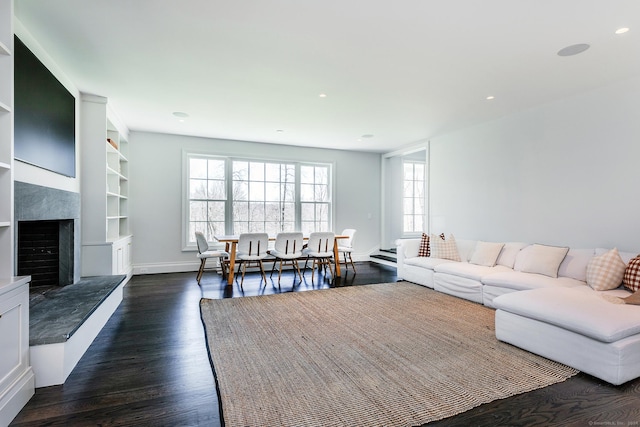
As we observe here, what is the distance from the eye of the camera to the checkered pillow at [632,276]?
9.84 ft

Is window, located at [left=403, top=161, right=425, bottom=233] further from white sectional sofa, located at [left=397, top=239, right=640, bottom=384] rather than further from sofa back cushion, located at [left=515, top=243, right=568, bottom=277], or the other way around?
sofa back cushion, located at [left=515, top=243, right=568, bottom=277]

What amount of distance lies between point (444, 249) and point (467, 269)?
770 mm

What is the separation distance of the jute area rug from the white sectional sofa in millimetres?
147

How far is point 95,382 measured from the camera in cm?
219

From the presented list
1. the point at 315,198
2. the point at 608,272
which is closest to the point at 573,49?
the point at 608,272

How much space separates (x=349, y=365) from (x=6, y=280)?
227 centimetres

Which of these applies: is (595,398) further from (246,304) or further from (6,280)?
(6,280)

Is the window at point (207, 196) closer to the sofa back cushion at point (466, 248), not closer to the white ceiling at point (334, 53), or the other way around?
the white ceiling at point (334, 53)

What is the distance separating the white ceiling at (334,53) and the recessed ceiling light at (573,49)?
6 centimetres

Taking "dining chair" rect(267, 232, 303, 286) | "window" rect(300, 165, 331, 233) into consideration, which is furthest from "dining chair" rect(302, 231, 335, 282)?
"window" rect(300, 165, 331, 233)

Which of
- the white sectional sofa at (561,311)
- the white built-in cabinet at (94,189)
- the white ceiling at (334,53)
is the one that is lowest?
the white sectional sofa at (561,311)

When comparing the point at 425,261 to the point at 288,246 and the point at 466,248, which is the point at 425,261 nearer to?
the point at 466,248

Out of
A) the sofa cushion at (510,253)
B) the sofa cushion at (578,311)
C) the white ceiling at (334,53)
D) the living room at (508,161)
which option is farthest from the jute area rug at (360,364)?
the white ceiling at (334,53)

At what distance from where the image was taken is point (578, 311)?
2.42m
